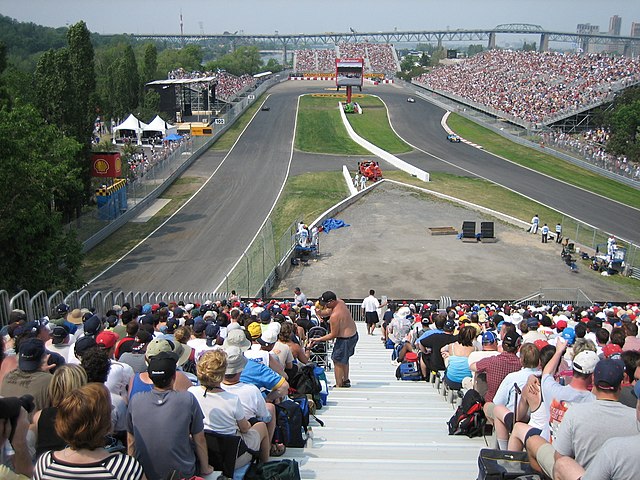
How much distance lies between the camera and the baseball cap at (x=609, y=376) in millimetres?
5051

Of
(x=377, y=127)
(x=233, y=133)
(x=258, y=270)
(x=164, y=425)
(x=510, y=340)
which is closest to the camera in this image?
(x=164, y=425)

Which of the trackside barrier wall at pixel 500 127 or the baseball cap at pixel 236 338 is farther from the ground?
the baseball cap at pixel 236 338

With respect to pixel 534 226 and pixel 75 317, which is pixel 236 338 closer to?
pixel 75 317

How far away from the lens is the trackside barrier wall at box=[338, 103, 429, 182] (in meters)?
50.2

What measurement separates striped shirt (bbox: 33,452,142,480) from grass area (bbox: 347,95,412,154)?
59658 mm

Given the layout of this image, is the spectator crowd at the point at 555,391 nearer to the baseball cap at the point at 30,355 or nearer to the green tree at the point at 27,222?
the baseball cap at the point at 30,355

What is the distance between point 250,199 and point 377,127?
36.5m

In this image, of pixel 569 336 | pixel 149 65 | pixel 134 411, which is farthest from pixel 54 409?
pixel 149 65

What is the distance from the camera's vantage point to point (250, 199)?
4378 centimetres

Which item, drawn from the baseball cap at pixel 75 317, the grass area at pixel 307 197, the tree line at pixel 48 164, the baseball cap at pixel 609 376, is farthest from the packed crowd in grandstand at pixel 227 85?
the baseball cap at pixel 609 376

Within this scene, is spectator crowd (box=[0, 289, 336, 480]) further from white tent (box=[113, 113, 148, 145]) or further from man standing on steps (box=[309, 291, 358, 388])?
white tent (box=[113, 113, 148, 145])

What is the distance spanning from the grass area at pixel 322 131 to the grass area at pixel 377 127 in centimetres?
215

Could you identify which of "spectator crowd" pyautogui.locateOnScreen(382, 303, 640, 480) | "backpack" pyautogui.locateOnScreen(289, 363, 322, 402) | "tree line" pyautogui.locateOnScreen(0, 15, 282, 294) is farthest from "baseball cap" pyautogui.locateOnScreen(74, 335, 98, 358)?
"tree line" pyautogui.locateOnScreen(0, 15, 282, 294)

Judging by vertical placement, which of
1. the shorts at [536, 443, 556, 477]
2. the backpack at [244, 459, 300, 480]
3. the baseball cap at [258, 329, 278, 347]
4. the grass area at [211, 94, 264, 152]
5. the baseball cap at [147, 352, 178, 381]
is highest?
the baseball cap at [147, 352, 178, 381]
